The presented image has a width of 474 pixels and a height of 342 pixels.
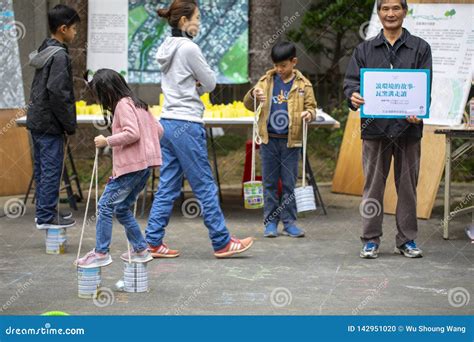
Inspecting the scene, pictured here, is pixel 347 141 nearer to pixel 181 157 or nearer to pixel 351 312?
pixel 181 157

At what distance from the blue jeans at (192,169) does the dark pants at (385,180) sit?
1.14 metres

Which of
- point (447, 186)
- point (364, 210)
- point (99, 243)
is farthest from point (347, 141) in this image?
point (99, 243)

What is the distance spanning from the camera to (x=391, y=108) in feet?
25.9

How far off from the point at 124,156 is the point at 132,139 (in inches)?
6.3

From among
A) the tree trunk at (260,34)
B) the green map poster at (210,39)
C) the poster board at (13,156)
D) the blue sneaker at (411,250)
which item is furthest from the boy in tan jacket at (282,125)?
the poster board at (13,156)

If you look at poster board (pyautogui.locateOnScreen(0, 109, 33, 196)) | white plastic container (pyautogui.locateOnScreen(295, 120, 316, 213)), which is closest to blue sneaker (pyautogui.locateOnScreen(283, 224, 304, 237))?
white plastic container (pyautogui.locateOnScreen(295, 120, 316, 213))

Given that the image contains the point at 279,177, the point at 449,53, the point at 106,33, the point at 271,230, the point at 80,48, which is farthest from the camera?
the point at 80,48

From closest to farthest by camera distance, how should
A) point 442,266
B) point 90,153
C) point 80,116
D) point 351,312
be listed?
1. point 351,312
2. point 442,266
3. point 80,116
4. point 90,153

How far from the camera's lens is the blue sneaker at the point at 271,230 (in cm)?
914

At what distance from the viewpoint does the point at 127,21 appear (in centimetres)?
1229

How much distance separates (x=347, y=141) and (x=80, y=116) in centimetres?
320

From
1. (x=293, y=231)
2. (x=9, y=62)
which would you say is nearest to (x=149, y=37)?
(x=9, y=62)

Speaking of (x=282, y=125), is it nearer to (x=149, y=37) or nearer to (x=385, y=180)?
(x=385, y=180)

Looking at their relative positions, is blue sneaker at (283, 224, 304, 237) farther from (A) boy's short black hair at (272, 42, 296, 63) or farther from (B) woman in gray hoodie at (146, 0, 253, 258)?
(A) boy's short black hair at (272, 42, 296, 63)
